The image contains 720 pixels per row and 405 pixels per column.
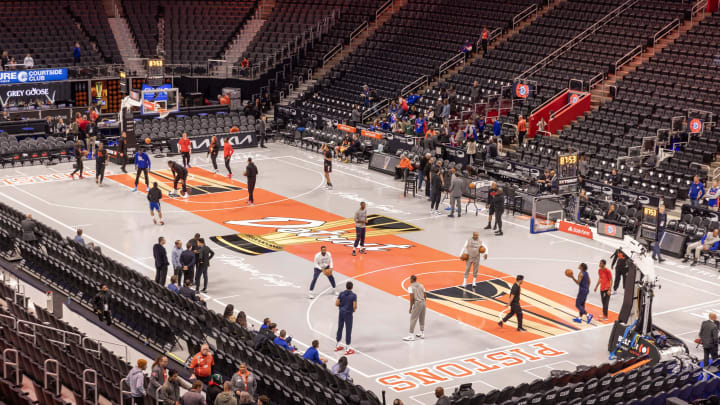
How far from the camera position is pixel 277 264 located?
2702cm

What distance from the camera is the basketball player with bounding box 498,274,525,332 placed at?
22.0 meters

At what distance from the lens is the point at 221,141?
43.1 meters

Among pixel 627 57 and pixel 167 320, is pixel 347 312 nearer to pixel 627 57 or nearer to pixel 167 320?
pixel 167 320

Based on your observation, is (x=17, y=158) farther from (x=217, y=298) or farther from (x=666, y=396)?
(x=666, y=396)

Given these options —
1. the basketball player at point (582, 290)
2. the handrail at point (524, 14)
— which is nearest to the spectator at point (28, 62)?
the handrail at point (524, 14)

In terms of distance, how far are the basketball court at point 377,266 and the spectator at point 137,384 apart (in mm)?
5076

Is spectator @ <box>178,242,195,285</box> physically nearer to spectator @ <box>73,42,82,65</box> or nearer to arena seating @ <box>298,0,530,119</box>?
arena seating @ <box>298,0,530,119</box>

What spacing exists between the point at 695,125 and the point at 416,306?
61.1 ft

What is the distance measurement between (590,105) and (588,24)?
18.7 feet

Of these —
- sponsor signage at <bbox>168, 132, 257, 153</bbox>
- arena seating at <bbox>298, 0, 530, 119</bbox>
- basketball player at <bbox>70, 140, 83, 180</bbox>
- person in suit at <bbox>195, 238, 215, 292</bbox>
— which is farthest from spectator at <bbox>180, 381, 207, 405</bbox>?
arena seating at <bbox>298, 0, 530, 119</bbox>

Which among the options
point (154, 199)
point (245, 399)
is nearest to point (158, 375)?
point (245, 399)

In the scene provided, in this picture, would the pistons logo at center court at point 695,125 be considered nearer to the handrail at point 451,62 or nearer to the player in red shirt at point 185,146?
the handrail at point 451,62

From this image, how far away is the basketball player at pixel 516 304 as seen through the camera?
2202cm

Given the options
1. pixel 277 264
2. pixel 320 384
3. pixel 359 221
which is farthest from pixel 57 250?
pixel 320 384
